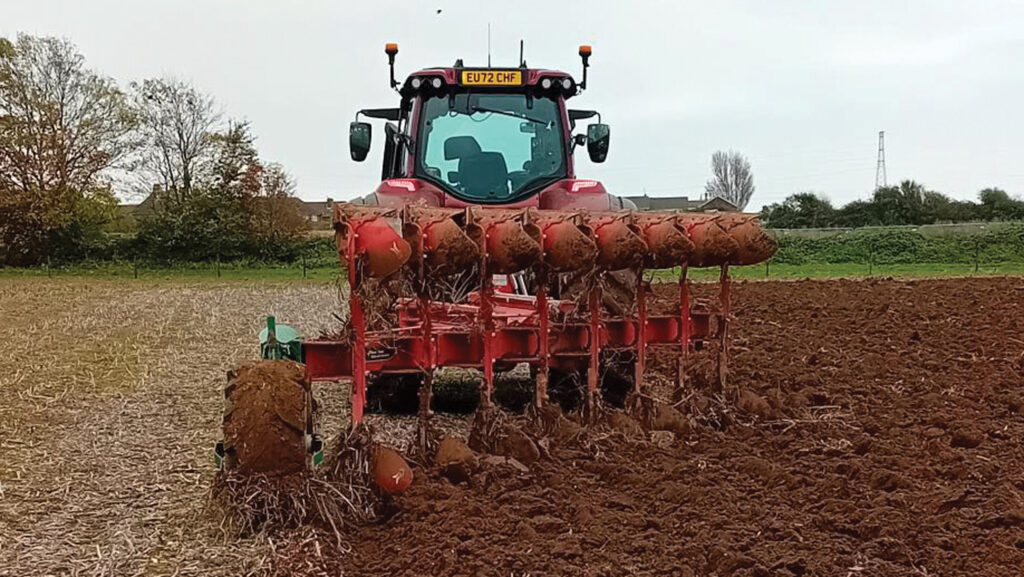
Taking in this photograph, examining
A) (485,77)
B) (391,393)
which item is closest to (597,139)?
(485,77)

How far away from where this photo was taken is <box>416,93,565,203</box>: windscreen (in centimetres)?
755

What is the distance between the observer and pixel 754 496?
4.57 metres

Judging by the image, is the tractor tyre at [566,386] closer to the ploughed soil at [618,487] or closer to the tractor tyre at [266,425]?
the ploughed soil at [618,487]

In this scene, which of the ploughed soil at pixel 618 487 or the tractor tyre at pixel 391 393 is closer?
the ploughed soil at pixel 618 487

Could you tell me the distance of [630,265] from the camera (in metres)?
5.52

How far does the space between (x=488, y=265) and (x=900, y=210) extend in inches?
1589

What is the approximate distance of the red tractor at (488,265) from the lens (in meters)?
4.55

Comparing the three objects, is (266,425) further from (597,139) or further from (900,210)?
(900,210)

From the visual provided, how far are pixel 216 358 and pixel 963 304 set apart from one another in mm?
10124

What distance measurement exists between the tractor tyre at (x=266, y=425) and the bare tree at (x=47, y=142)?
3365 cm

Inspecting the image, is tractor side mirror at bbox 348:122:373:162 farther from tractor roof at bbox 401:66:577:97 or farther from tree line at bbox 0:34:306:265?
tree line at bbox 0:34:306:265

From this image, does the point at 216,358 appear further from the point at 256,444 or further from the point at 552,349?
the point at 256,444

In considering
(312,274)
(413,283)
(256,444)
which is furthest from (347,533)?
(312,274)

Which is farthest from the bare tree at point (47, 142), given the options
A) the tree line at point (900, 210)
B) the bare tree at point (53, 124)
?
the tree line at point (900, 210)
